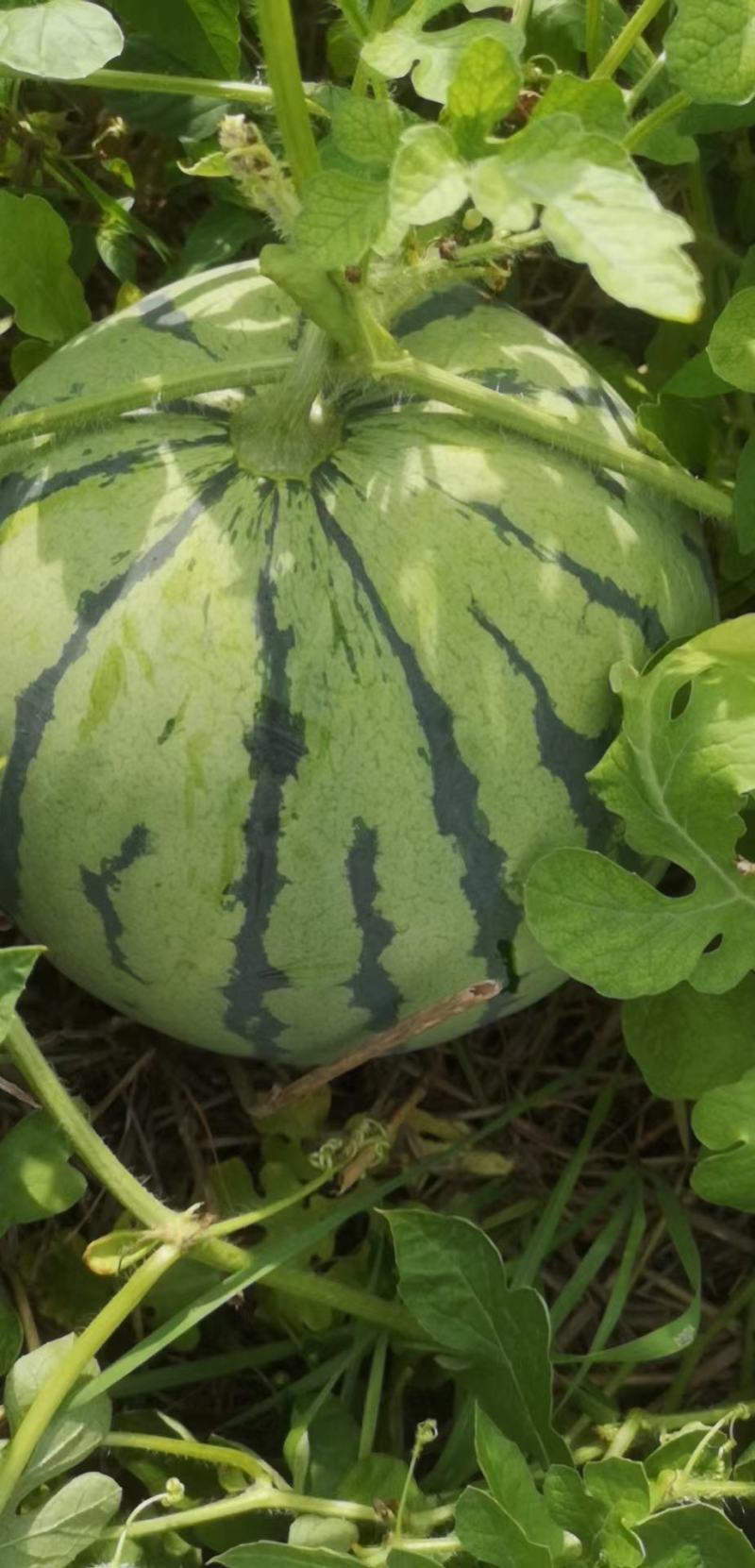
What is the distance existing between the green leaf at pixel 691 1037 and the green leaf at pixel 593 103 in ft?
2.43

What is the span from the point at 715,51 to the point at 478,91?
0.79 feet

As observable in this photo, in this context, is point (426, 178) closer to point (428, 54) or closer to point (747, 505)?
point (428, 54)

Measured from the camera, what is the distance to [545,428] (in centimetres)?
131

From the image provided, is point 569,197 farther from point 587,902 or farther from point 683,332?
point 683,332

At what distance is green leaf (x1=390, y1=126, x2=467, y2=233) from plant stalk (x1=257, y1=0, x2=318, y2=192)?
21 centimetres

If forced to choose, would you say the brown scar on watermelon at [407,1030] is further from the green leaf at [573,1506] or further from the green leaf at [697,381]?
the green leaf at [697,381]

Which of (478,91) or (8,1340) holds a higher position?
(478,91)

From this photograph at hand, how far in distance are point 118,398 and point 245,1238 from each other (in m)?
0.87

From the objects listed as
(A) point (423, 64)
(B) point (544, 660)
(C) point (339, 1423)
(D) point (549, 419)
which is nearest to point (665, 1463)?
(C) point (339, 1423)

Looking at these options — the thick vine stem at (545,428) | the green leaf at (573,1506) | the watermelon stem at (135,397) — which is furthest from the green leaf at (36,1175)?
the thick vine stem at (545,428)

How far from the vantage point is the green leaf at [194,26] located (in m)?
1.55

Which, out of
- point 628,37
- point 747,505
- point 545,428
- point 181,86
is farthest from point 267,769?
point 628,37

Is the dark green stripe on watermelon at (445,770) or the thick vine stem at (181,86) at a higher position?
the thick vine stem at (181,86)

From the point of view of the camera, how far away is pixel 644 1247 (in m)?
1.83
